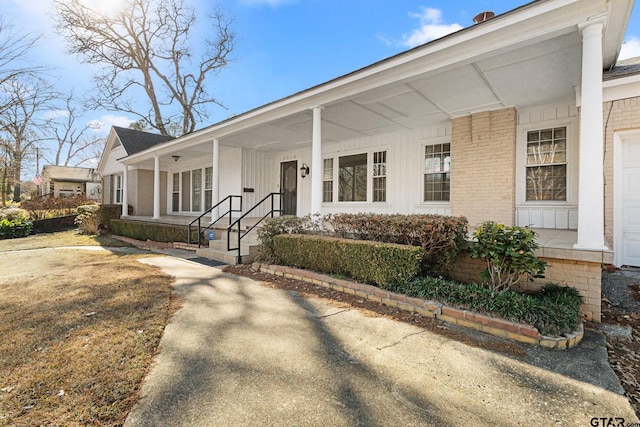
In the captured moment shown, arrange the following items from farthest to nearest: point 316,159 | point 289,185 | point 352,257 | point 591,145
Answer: point 289,185 < point 316,159 < point 352,257 < point 591,145

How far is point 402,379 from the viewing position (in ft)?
7.78

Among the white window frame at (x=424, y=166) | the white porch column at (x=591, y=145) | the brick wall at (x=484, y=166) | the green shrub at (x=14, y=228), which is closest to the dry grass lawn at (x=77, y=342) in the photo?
the white porch column at (x=591, y=145)

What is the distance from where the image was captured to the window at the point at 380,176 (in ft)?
28.1

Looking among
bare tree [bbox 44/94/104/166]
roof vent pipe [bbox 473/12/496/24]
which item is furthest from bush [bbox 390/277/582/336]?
bare tree [bbox 44/94/104/166]

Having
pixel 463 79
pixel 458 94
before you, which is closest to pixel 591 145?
pixel 463 79

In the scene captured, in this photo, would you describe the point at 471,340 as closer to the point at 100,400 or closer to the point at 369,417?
the point at 369,417

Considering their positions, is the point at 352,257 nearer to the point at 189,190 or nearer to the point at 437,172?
the point at 437,172

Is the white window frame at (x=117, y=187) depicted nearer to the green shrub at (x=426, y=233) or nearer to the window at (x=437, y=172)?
the window at (x=437, y=172)

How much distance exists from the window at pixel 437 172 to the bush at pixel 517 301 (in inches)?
157

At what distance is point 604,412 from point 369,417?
1564 mm

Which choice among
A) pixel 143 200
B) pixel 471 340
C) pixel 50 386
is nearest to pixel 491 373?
pixel 471 340

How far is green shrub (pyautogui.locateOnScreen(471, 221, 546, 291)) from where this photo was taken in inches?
132

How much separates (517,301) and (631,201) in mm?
3984

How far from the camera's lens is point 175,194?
14.9 meters
